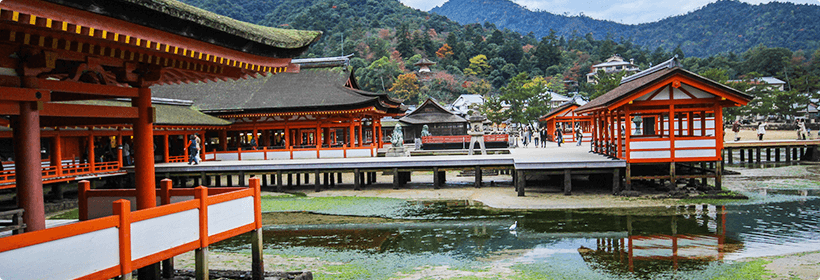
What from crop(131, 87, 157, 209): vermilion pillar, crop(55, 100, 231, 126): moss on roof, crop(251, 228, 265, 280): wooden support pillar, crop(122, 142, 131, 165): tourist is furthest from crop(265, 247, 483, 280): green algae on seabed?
crop(122, 142, 131, 165): tourist

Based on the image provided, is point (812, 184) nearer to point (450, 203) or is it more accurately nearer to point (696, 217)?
point (696, 217)

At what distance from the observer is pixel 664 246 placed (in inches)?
416

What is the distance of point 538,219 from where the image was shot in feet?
45.8

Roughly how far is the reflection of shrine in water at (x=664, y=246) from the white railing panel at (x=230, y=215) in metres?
6.15

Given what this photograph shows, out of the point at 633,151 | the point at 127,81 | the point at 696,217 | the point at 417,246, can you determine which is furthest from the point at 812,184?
the point at 127,81

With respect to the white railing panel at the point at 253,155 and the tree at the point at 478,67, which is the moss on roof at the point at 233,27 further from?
the tree at the point at 478,67

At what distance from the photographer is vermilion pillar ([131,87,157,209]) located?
22.5ft

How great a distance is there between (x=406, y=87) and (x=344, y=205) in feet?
192

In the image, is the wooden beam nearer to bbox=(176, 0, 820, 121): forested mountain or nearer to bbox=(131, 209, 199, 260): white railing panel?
bbox=(131, 209, 199, 260): white railing panel

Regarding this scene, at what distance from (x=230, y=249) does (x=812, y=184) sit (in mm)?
20934

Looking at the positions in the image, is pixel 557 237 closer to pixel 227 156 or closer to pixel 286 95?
pixel 286 95

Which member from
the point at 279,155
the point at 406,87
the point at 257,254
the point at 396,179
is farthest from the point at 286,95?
the point at 406,87

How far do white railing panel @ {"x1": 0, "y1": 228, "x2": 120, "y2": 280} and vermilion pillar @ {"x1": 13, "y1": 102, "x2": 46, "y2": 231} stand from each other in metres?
1.00

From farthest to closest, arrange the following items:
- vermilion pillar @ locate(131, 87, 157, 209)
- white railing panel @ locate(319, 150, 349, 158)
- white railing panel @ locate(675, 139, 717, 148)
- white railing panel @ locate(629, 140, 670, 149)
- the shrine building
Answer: white railing panel @ locate(319, 150, 349, 158) < white railing panel @ locate(629, 140, 670, 149) < white railing panel @ locate(675, 139, 717, 148) < the shrine building < vermilion pillar @ locate(131, 87, 157, 209)
